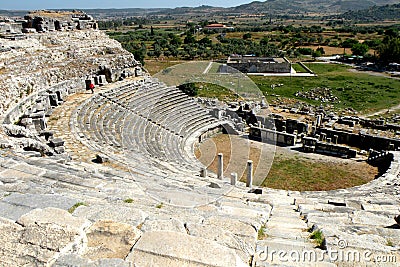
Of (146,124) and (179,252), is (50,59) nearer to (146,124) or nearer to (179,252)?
(146,124)

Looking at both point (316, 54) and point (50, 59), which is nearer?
point (50, 59)

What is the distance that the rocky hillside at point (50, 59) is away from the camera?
1628 cm

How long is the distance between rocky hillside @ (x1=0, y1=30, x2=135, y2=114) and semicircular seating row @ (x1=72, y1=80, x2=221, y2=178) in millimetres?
2789

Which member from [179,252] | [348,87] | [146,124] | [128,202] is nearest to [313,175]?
[146,124]

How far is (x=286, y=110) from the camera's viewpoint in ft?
96.1

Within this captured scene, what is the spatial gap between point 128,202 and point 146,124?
490 inches

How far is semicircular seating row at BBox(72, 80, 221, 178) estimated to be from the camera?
13.5 metres

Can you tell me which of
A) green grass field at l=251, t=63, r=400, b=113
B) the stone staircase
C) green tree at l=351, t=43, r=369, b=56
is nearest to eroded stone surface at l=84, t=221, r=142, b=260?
the stone staircase

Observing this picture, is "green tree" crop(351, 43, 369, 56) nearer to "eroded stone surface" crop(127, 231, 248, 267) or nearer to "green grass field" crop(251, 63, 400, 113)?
"green grass field" crop(251, 63, 400, 113)

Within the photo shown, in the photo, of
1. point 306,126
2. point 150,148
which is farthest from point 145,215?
point 306,126

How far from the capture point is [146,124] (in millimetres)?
18453


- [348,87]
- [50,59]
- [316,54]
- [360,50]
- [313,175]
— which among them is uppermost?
[50,59]

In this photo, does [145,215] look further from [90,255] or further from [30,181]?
[30,181]

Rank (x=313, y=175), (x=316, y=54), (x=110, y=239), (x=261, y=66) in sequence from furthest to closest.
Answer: (x=316, y=54) < (x=261, y=66) < (x=313, y=175) < (x=110, y=239)
